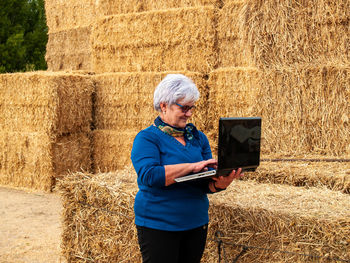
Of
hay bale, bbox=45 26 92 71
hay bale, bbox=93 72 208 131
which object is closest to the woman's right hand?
hay bale, bbox=93 72 208 131

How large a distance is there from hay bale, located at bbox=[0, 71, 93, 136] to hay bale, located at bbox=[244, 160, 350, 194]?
3.84 metres

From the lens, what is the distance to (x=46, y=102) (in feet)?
23.4

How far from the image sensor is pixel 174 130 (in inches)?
92.5

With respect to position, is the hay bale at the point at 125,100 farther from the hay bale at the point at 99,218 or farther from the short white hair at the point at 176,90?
the short white hair at the point at 176,90

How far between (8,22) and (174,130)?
1764 cm

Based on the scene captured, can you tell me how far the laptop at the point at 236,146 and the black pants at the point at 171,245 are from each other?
1.11ft

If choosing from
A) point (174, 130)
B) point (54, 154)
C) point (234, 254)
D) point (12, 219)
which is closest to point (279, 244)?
point (234, 254)

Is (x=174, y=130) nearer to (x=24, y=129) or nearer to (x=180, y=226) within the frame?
(x=180, y=226)

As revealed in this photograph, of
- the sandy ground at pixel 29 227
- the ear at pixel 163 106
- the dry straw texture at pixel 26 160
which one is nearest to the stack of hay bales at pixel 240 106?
the sandy ground at pixel 29 227

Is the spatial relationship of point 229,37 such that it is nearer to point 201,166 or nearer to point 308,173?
point 308,173

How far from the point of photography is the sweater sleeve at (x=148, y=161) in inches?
84.7

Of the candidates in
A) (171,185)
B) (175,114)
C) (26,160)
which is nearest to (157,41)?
(26,160)

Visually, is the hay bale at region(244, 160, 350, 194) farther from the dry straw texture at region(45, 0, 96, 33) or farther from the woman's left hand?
the dry straw texture at region(45, 0, 96, 33)

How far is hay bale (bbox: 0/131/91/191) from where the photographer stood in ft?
23.6
